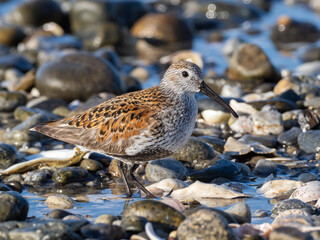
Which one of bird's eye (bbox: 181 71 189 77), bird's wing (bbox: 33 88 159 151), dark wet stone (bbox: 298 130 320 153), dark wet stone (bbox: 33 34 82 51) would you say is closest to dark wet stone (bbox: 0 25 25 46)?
dark wet stone (bbox: 33 34 82 51)

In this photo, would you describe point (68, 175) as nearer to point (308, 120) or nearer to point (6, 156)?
point (6, 156)

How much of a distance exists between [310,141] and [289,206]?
295 cm

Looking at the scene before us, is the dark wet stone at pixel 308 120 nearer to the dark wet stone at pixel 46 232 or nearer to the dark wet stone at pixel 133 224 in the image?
the dark wet stone at pixel 133 224

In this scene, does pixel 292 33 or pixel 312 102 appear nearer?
pixel 312 102

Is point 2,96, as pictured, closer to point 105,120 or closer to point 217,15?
point 105,120

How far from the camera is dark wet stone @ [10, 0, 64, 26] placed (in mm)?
20469

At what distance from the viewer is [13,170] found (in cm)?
839

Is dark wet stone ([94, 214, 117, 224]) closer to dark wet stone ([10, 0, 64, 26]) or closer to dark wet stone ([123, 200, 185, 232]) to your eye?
dark wet stone ([123, 200, 185, 232])

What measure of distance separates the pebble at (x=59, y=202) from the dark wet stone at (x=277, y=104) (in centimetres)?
506

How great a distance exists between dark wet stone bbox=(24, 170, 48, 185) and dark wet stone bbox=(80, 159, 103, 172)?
668 mm

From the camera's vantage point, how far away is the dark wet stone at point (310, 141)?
9297 millimetres

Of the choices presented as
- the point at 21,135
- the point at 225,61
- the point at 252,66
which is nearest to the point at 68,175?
the point at 21,135

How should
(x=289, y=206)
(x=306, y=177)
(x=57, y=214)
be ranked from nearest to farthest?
(x=57, y=214) < (x=289, y=206) < (x=306, y=177)

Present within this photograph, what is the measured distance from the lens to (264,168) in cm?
865
